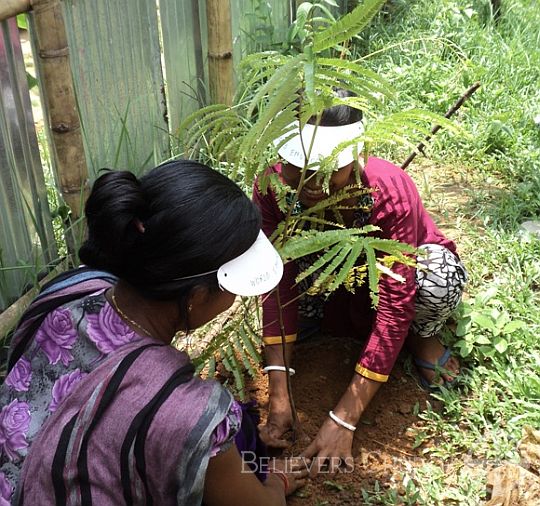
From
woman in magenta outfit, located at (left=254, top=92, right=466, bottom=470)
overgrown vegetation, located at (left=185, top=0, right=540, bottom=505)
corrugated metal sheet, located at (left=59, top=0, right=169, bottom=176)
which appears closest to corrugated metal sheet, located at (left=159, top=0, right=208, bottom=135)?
corrugated metal sheet, located at (left=59, top=0, right=169, bottom=176)

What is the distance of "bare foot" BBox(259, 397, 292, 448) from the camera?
215cm

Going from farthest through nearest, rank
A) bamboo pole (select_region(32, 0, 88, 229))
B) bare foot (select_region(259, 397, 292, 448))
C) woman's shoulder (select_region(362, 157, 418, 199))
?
bamboo pole (select_region(32, 0, 88, 229)) < bare foot (select_region(259, 397, 292, 448)) < woman's shoulder (select_region(362, 157, 418, 199))

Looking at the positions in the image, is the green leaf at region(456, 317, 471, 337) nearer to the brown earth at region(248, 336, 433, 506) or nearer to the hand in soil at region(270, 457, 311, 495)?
the brown earth at region(248, 336, 433, 506)

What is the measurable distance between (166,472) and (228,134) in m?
0.91

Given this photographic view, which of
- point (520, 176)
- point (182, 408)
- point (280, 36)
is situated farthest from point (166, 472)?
point (280, 36)

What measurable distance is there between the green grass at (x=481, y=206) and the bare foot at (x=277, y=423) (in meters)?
0.32

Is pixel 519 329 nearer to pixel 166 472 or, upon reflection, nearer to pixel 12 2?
pixel 166 472

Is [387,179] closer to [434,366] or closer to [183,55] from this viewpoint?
[434,366]

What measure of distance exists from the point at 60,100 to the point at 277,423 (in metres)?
1.32

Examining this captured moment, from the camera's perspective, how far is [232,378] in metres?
2.45

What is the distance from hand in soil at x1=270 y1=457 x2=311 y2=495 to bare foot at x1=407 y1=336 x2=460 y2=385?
0.59m

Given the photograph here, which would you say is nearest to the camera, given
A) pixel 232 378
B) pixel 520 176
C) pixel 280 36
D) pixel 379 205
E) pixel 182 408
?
pixel 182 408

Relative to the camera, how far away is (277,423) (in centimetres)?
217

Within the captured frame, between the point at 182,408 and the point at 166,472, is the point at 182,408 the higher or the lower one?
the higher one
